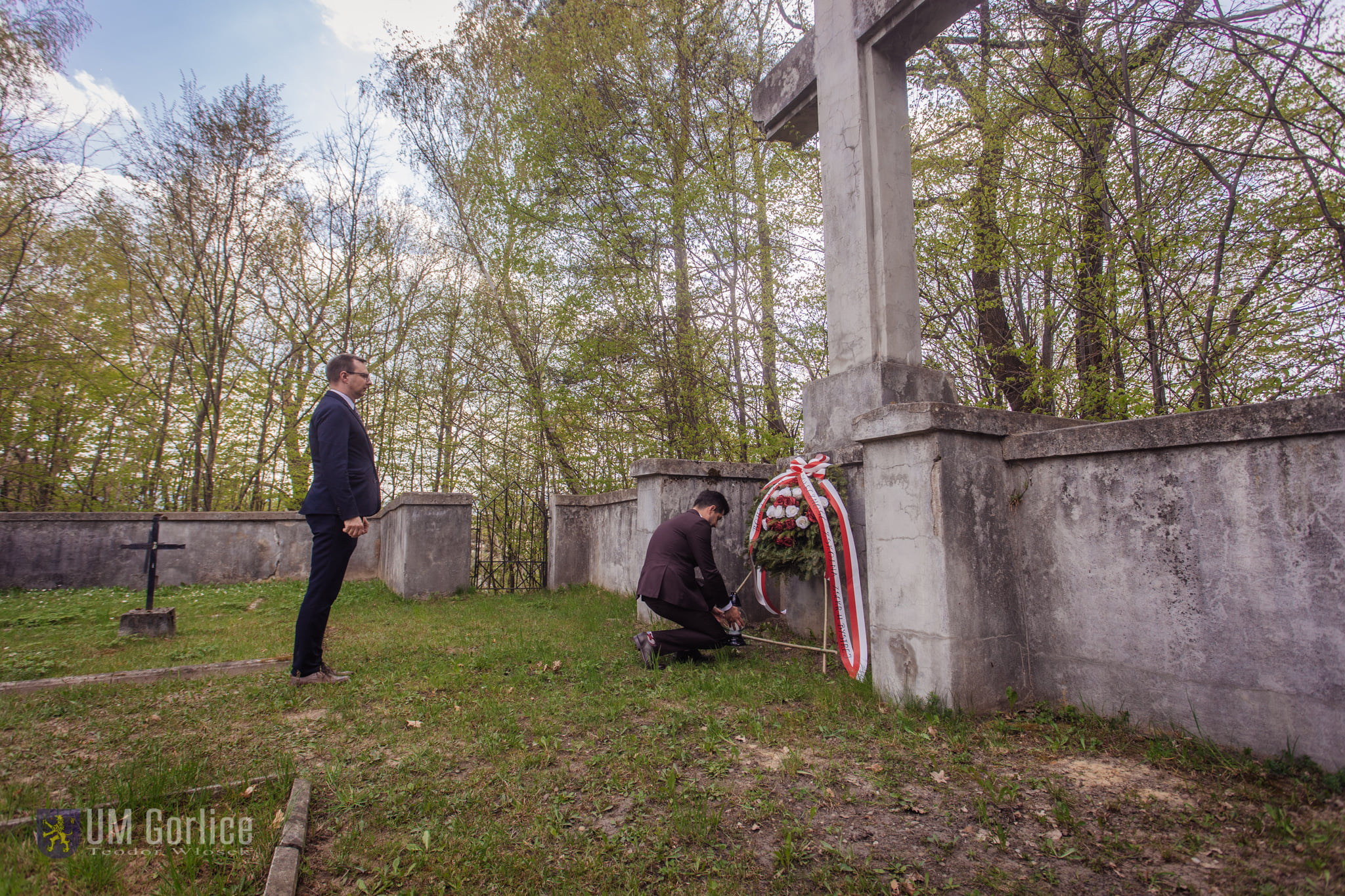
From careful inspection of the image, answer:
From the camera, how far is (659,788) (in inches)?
98.0

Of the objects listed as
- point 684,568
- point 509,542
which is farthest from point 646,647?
point 509,542

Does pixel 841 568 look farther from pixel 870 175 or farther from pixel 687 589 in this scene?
pixel 870 175

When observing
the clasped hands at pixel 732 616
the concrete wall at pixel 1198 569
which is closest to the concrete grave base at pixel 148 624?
the clasped hands at pixel 732 616

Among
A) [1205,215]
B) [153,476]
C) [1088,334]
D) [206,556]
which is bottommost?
[206,556]

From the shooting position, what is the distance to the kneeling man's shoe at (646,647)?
4.61 meters

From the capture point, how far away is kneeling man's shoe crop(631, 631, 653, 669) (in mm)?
4613

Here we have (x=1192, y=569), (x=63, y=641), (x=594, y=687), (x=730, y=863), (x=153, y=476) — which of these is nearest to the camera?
(x=730, y=863)

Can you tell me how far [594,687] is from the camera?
3.97 metres

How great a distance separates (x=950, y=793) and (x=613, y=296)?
801cm

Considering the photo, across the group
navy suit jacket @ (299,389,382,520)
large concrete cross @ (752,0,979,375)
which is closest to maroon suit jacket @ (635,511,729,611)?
large concrete cross @ (752,0,979,375)

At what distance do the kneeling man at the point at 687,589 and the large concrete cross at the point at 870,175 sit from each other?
165 centimetres

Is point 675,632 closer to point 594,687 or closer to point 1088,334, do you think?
point 594,687

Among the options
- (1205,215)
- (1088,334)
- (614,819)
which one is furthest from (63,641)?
(1205,215)

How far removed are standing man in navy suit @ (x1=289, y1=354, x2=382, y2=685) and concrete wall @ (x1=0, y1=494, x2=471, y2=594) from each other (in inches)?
179
